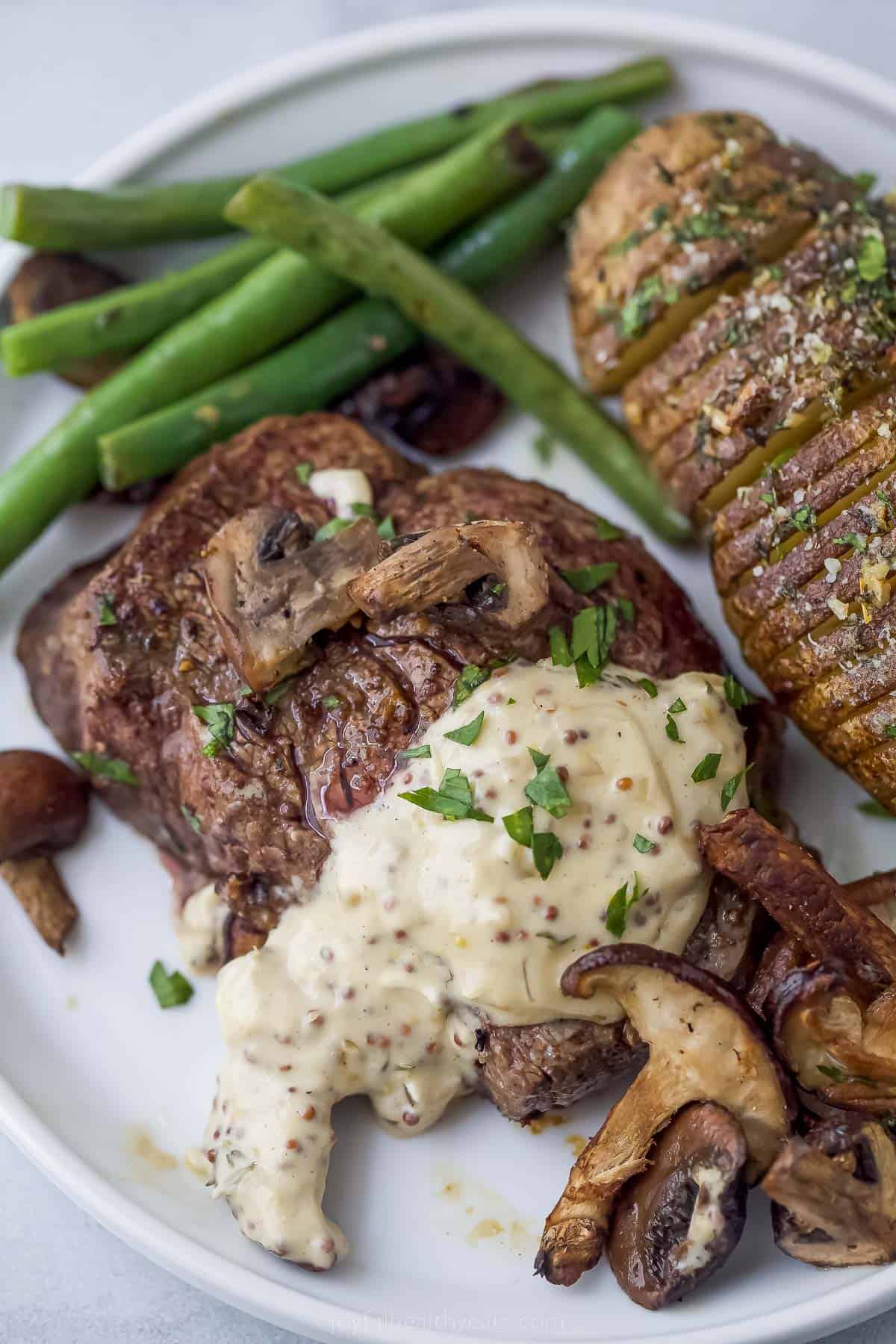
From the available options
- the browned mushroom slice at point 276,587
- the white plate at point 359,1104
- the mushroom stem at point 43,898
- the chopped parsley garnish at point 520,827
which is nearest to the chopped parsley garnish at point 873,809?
the white plate at point 359,1104

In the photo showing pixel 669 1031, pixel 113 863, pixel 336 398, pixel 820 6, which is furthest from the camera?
pixel 820 6

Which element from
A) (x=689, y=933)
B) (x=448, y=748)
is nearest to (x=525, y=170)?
(x=448, y=748)

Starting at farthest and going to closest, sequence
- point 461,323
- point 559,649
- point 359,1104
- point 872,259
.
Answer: point 461,323
point 359,1104
point 872,259
point 559,649

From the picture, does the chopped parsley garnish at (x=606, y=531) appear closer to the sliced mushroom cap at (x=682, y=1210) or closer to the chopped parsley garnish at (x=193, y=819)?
the chopped parsley garnish at (x=193, y=819)

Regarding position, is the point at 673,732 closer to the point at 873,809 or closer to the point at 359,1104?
the point at 873,809

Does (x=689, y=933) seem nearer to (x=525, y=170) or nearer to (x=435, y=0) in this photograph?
(x=525, y=170)

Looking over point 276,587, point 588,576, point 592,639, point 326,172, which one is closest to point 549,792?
point 592,639
